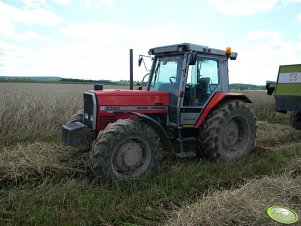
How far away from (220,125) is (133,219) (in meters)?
2.82

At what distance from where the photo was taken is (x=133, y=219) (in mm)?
4016

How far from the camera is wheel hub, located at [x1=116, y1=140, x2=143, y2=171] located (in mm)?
5109

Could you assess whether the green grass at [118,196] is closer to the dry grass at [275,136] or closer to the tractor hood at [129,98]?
the tractor hood at [129,98]

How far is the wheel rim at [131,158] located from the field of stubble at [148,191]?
0.25 m

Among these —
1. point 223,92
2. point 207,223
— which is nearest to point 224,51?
point 223,92

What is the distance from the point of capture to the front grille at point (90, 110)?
5465mm

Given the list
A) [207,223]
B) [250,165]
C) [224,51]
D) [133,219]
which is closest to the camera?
[207,223]

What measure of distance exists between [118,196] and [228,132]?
9.90ft

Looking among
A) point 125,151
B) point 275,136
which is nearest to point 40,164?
point 125,151

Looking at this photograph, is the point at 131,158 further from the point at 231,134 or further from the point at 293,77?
the point at 293,77

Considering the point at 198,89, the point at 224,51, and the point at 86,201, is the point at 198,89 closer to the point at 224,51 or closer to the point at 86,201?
the point at 224,51

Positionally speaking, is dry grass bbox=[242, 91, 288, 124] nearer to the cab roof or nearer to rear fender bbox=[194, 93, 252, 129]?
rear fender bbox=[194, 93, 252, 129]

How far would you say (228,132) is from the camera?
6.63m

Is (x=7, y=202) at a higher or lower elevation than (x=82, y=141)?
lower
